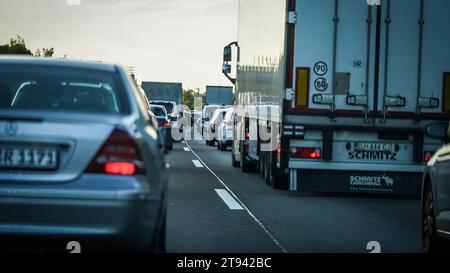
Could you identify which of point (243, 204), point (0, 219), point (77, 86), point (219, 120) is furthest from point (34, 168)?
point (219, 120)

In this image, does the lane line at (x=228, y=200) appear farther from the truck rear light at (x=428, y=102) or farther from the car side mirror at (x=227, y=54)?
the car side mirror at (x=227, y=54)

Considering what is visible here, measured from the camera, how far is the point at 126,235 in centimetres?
593

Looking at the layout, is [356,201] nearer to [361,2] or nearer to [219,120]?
[361,2]

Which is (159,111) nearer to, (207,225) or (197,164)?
(197,164)

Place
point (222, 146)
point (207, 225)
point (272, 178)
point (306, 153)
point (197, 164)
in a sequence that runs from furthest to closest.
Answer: point (222, 146) → point (197, 164) → point (272, 178) → point (306, 153) → point (207, 225)

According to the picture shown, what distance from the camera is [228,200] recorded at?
13.9 metres

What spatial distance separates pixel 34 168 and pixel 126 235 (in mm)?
667

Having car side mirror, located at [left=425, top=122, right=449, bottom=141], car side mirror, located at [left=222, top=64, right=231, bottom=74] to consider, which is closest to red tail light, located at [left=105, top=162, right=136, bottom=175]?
car side mirror, located at [left=425, top=122, right=449, bottom=141]

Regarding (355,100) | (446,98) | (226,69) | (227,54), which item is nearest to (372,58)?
(355,100)

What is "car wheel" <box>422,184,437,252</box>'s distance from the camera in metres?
8.31

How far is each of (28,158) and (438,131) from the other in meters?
3.67

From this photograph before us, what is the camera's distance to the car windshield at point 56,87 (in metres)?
6.68

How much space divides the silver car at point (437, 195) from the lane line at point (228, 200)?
14.7ft
